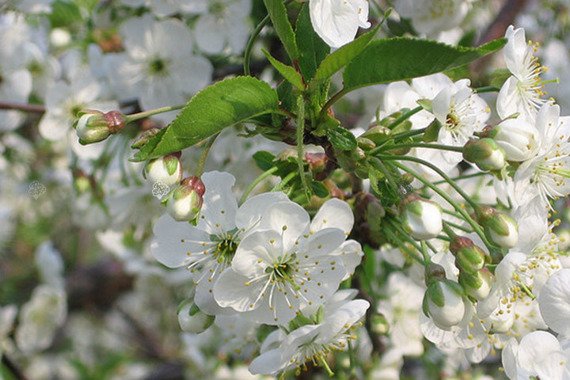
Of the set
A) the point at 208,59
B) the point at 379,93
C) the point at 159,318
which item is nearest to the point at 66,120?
the point at 208,59

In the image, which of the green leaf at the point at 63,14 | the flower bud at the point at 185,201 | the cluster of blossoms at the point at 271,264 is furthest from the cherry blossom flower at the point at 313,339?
the green leaf at the point at 63,14

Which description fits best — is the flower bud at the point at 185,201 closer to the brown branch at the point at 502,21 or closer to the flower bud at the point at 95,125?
the flower bud at the point at 95,125

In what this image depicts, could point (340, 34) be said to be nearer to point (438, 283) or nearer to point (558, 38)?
point (438, 283)

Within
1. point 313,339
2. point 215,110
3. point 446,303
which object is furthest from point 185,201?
point 446,303

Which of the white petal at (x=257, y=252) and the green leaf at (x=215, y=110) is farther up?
the green leaf at (x=215, y=110)

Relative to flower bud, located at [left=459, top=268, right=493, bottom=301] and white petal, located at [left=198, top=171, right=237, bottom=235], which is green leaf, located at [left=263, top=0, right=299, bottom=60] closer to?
white petal, located at [left=198, top=171, right=237, bottom=235]

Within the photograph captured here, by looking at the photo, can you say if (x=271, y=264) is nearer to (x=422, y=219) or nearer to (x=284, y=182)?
(x=284, y=182)
